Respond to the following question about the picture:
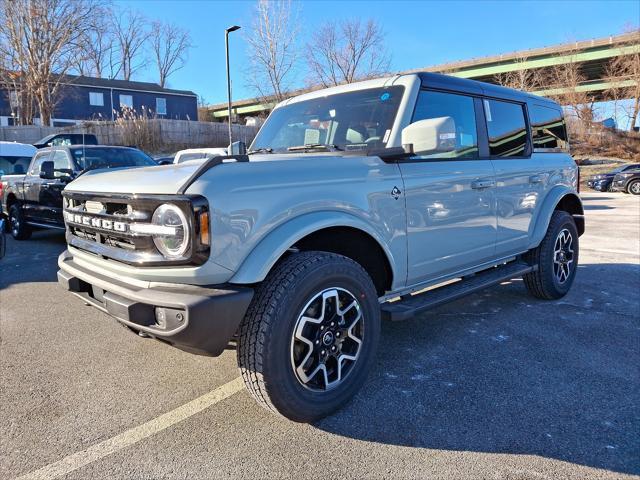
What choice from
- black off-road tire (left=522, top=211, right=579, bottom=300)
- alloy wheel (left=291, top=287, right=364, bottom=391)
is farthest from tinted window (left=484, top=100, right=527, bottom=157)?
alloy wheel (left=291, top=287, right=364, bottom=391)

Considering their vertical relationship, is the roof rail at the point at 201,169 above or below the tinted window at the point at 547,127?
below

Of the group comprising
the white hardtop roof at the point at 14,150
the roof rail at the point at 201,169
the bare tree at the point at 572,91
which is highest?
the bare tree at the point at 572,91

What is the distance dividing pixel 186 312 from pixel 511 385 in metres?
2.09

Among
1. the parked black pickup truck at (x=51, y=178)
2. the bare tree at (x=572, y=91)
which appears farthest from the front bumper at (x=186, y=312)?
the bare tree at (x=572, y=91)

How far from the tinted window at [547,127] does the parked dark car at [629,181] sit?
17.3m

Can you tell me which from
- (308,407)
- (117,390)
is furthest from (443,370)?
(117,390)

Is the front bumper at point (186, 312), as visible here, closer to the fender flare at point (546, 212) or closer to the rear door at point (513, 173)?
the rear door at point (513, 173)

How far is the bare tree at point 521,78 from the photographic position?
33812 millimetres

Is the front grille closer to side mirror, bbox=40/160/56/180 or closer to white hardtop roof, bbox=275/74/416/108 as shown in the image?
white hardtop roof, bbox=275/74/416/108

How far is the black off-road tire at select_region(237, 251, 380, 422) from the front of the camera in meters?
2.28

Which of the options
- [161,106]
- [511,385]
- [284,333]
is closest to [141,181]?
[284,333]

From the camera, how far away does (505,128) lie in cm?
413

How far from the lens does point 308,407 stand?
8.04 ft

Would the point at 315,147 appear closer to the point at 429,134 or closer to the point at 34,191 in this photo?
the point at 429,134
